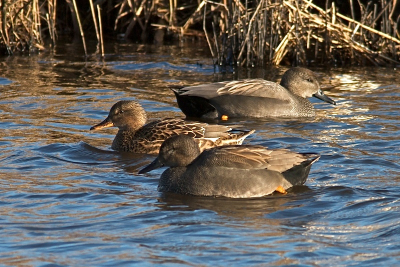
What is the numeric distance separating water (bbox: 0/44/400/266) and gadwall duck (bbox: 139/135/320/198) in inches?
3.8

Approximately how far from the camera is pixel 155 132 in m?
8.29

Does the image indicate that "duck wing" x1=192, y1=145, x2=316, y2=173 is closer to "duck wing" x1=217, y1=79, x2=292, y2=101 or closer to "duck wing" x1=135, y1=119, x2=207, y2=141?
"duck wing" x1=135, y1=119, x2=207, y2=141

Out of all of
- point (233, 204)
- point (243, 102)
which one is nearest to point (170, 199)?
point (233, 204)

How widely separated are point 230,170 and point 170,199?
0.56m

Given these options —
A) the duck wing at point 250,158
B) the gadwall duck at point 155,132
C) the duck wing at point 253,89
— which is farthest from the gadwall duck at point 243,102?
the duck wing at point 250,158

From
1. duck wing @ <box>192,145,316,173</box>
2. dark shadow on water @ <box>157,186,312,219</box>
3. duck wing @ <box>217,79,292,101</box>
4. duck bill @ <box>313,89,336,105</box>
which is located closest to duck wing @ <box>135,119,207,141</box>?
duck wing @ <box>192,145,316,173</box>

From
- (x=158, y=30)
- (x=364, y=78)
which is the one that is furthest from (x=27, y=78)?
(x=364, y=78)

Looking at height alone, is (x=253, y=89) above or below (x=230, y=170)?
above

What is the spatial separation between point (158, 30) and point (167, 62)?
227cm

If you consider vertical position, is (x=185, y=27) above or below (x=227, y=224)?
above

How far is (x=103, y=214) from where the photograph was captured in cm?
596

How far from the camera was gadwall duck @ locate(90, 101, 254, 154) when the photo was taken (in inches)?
323

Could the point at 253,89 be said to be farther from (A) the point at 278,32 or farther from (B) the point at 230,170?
(B) the point at 230,170

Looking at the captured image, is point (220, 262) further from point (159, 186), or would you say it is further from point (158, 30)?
point (158, 30)
